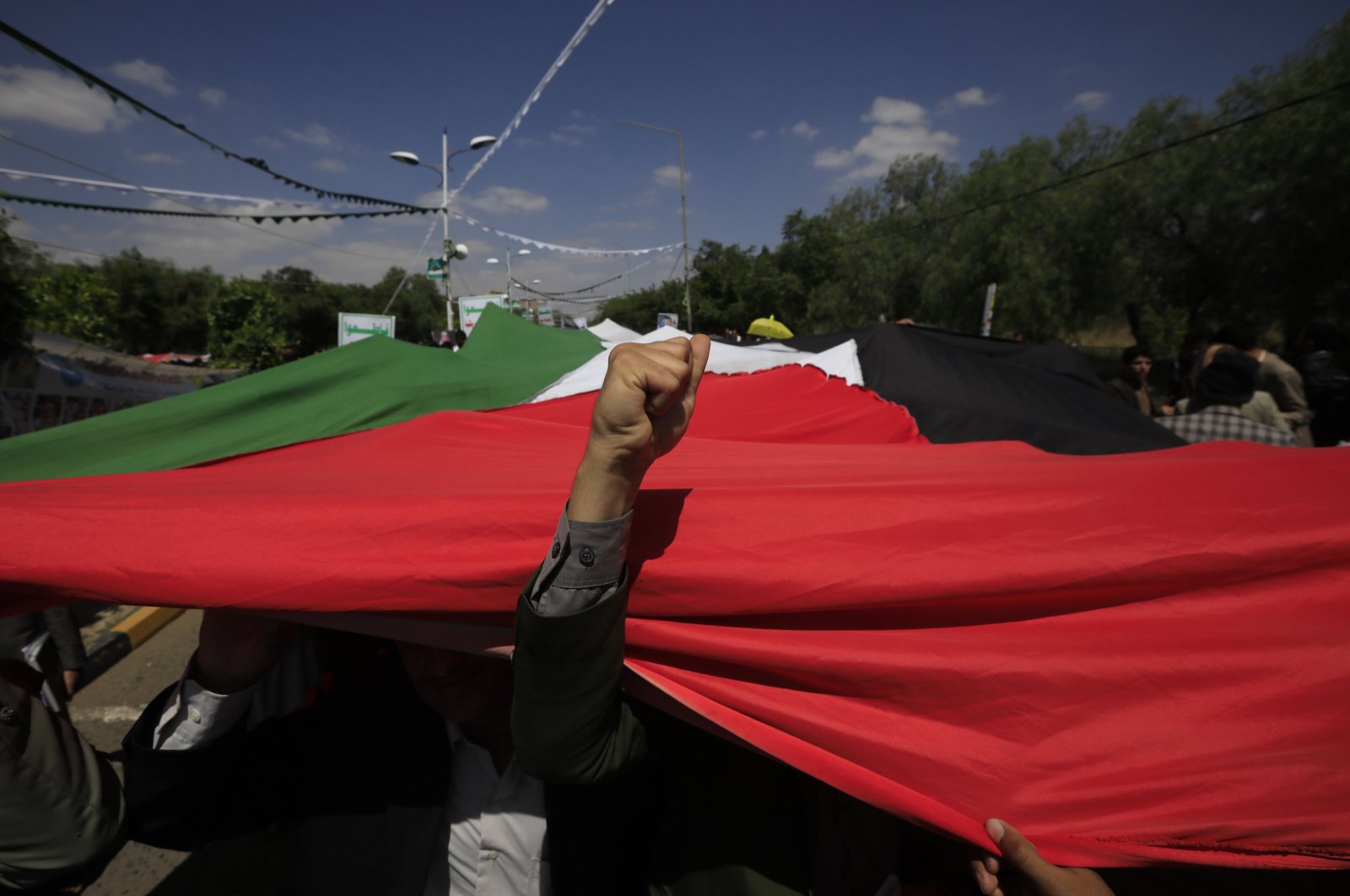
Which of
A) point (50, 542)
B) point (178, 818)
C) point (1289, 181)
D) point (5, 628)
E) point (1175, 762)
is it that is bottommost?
point (5, 628)

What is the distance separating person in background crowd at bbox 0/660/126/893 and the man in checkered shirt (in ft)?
13.7

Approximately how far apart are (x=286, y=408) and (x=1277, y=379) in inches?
260

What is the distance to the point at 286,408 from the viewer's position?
3119mm

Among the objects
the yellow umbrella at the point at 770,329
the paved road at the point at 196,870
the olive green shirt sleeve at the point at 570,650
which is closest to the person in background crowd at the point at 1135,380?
the yellow umbrella at the point at 770,329

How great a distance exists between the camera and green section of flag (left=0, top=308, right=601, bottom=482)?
7.69 ft

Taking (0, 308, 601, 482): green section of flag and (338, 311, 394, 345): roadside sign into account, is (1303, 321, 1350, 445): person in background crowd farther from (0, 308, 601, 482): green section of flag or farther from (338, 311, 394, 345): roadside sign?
(338, 311, 394, 345): roadside sign

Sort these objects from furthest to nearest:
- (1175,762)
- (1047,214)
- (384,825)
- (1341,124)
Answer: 1. (1047,214)
2. (1341,124)
3. (384,825)
4. (1175,762)

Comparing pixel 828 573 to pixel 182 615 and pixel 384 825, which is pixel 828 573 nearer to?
pixel 384 825

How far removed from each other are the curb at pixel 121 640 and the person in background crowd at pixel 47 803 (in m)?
3.53

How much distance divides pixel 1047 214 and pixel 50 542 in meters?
23.5

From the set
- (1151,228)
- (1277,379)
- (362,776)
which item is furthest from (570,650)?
(1151,228)

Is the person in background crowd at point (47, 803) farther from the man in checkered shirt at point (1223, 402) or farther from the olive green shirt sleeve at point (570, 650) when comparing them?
the man in checkered shirt at point (1223, 402)

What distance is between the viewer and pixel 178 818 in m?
1.29

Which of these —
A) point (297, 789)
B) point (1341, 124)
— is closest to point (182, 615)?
point (297, 789)
